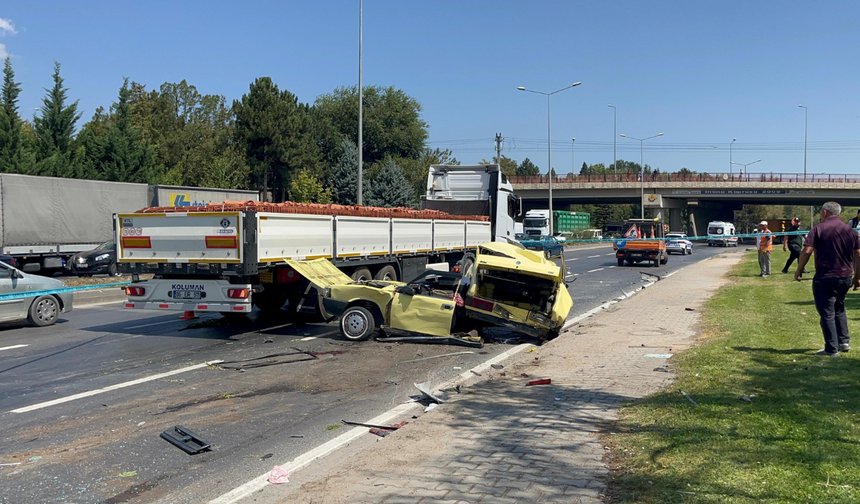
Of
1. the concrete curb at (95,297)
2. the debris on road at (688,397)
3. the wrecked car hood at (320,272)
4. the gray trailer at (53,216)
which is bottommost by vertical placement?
the concrete curb at (95,297)

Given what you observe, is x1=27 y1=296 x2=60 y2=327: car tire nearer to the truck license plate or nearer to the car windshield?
the truck license plate

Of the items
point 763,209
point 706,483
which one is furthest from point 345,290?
point 763,209

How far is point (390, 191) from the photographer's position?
55969 millimetres

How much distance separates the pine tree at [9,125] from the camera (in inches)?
1324

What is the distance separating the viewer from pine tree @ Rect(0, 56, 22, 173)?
33.6m

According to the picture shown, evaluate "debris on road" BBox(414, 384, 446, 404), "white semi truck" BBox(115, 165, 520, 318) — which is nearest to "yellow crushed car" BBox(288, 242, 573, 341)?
"white semi truck" BBox(115, 165, 520, 318)

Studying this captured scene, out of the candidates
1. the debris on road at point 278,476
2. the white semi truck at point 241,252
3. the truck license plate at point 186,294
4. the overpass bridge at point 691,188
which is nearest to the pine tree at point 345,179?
the overpass bridge at point 691,188

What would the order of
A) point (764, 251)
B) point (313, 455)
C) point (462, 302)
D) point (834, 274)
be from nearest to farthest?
point (313, 455) < point (834, 274) < point (462, 302) < point (764, 251)

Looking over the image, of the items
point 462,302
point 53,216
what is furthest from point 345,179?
point 462,302

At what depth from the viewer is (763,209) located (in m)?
115

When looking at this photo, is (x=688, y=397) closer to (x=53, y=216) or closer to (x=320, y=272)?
(x=320, y=272)

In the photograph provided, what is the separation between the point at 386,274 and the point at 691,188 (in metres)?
62.5

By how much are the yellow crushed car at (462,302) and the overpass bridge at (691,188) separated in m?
59.8

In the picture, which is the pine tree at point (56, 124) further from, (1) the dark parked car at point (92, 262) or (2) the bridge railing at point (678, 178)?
(2) the bridge railing at point (678, 178)
